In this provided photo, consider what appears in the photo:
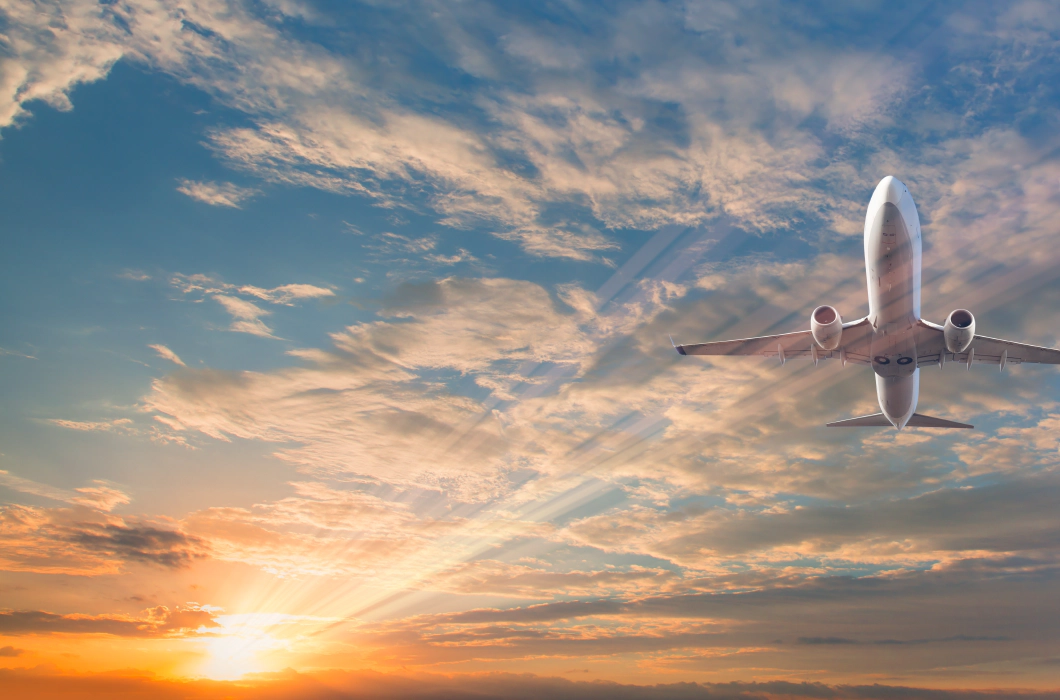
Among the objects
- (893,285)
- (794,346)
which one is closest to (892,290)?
(893,285)

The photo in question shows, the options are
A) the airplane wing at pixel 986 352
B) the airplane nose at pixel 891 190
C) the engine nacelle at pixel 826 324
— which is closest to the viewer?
the airplane nose at pixel 891 190

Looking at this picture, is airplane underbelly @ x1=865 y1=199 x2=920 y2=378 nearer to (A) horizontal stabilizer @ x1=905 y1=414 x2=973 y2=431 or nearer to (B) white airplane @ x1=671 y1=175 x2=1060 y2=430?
(B) white airplane @ x1=671 y1=175 x2=1060 y2=430

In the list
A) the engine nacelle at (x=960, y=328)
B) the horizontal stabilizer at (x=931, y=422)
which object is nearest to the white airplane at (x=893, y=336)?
the engine nacelle at (x=960, y=328)

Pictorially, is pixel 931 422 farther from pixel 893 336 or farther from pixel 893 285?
pixel 893 285

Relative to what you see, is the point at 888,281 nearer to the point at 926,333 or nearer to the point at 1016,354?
the point at 926,333

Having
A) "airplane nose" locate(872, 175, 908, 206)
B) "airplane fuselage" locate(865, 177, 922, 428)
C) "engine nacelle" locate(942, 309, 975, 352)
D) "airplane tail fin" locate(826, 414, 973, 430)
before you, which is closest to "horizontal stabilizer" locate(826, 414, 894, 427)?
"airplane tail fin" locate(826, 414, 973, 430)

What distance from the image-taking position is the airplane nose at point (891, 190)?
43375 millimetres

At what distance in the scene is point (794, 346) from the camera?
5894 cm

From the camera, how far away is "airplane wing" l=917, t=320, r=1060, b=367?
52.2 meters

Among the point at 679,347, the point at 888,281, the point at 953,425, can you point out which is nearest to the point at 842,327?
the point at 888,281

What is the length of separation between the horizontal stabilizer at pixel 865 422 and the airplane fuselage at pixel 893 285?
27.0 ft

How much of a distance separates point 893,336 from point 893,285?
5684 mm

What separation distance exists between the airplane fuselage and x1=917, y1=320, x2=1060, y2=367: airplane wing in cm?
118

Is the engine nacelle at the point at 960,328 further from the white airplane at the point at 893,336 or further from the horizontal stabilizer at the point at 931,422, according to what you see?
the horizontal stabilizer at the point at 931,422
